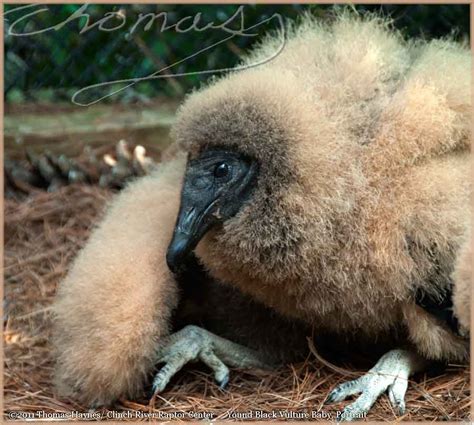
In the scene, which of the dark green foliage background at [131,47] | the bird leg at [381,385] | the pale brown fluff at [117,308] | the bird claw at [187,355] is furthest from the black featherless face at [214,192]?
the dark green foliage background at [131,47]

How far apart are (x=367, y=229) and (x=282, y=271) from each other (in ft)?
1.02

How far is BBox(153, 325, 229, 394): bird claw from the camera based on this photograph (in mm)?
3078

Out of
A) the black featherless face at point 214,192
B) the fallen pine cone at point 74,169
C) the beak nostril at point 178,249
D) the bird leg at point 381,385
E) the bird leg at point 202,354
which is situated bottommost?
the fallen pine cone at point 74,169

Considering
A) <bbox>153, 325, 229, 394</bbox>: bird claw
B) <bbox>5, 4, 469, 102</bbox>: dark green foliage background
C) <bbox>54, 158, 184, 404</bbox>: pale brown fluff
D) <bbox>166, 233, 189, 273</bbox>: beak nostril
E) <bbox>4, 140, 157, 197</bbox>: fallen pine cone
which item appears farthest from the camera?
<bbox>4, 140, 157, 197</bbox>: fallen pine cone

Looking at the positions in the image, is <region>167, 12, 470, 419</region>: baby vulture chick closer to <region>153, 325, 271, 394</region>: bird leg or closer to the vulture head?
the vulture head

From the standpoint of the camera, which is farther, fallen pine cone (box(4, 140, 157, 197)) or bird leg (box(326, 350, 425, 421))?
fallen pine cone (box(4, 140, 157, 197))

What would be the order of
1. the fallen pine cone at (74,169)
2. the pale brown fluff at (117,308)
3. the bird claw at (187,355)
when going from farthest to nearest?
the fallen pine cone at (74,169) < the bird claw at (187,355) < the pale brown fluff at (117,308)

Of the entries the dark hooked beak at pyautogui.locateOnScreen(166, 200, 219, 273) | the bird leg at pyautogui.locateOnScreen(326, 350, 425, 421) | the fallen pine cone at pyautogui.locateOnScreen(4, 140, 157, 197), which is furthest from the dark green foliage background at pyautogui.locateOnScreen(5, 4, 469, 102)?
the bird leg at pyautogui.locateOnScreen(326, 350, 425, 421)

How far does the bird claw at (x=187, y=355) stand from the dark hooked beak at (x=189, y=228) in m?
0.45

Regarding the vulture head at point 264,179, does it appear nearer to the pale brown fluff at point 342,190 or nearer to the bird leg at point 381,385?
the pale brown fluff at point 342,190

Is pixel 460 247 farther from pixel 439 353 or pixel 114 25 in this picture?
pixel 114 25

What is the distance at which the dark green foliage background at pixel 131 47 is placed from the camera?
444 cm

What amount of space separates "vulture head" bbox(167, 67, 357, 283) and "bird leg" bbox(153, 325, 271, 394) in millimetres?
453

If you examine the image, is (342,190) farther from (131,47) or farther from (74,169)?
(74,169)
